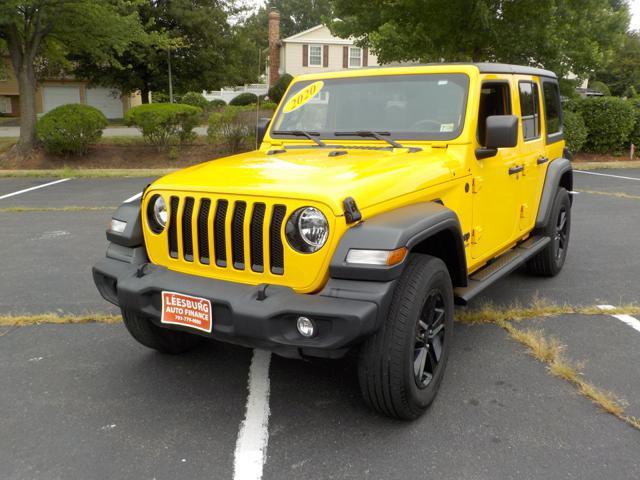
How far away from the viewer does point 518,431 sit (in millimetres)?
2902

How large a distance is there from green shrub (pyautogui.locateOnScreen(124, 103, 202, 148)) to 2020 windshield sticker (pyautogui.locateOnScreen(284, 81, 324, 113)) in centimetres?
1143

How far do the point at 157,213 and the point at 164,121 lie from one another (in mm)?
12670

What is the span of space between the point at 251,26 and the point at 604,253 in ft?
85.8

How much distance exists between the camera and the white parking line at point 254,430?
8.62ft

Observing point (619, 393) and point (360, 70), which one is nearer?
point (619, 393)

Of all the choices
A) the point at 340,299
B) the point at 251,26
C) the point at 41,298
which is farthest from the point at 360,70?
the point at 251,26

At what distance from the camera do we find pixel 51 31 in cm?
1401

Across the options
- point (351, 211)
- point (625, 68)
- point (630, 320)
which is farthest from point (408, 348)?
point (625, 68)

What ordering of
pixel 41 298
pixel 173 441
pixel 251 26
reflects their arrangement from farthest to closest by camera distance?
pixel 251 26 < pixel 41 298 < pixel 173 441

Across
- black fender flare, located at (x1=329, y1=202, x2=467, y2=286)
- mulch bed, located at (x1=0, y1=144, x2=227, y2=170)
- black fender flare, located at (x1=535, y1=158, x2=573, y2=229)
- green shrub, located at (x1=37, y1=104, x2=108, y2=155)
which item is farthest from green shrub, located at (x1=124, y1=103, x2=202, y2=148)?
black fender flare, located at (x1=329, y1=202, x2=467, y2=286)

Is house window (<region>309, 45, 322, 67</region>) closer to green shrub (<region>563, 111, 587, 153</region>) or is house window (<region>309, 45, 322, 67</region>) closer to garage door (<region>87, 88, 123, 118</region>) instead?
garage door (<region>87, 88, 123, 118</region>)

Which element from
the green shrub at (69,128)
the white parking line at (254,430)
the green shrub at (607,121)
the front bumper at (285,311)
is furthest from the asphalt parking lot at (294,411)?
the green shrub at (607,121)

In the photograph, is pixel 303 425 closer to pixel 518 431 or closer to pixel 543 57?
pixel 518 431

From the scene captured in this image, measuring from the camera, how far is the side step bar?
11.5ft
